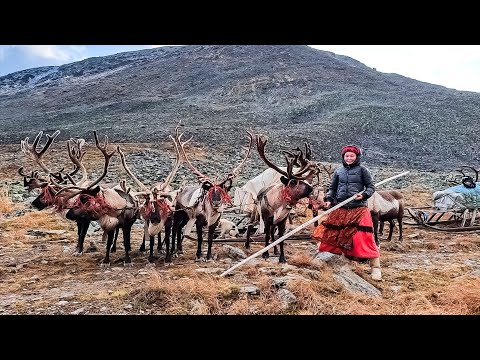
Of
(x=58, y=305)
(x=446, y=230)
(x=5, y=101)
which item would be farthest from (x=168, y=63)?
(x=58, y=305)

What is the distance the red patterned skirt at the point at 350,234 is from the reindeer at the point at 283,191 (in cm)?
57

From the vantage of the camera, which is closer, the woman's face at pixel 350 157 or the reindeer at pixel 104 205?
the woman's face at pixel 350 157

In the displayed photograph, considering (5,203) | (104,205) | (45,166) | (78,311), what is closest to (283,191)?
(104,205)

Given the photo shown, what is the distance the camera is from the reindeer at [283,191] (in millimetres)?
5641

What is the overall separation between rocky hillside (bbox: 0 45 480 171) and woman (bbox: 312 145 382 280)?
1007 centimetres

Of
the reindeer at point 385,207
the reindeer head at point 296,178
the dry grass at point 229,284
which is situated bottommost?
the dry grass at point 229,284

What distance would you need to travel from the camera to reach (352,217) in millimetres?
5152

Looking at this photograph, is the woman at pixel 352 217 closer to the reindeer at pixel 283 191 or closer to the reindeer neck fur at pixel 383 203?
the reindeer at pixel 283 191

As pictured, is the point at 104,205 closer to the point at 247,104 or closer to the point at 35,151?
the point at 35,151

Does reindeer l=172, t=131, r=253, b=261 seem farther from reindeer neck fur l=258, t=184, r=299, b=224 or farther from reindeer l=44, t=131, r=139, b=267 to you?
reindeer l=44, t=131, r=139, b=267

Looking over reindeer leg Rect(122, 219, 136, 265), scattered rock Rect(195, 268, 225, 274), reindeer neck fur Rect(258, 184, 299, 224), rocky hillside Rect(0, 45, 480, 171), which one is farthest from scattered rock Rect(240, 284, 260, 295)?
rocky hillside Rect(0, 45, 480, 171)

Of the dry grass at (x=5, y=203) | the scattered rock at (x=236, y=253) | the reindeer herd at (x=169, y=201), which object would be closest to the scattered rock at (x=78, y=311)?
the reindeer herd at (x=169, y=201)

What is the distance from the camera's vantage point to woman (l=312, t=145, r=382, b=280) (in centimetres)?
508
